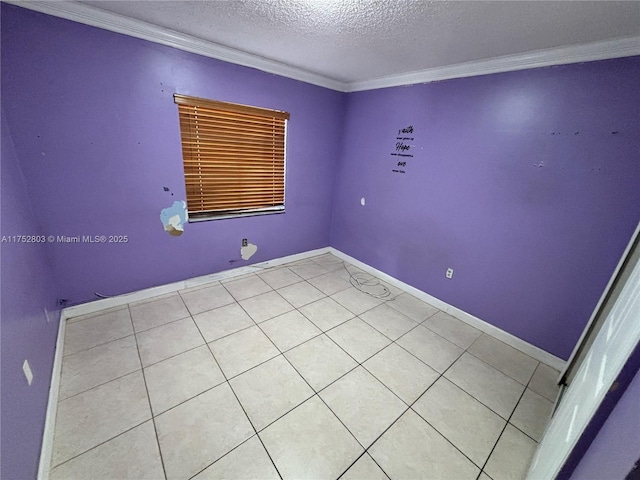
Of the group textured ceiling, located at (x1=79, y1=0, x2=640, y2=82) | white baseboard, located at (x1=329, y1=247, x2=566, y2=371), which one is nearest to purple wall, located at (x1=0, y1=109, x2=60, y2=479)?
textured ceiling, located at (x1=79, y1=0, x2=640, y2=82)

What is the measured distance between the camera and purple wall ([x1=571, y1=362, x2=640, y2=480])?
58 centimetres

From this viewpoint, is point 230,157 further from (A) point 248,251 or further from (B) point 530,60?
(B) point 530,60

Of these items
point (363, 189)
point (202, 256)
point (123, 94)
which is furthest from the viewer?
point (363, 189)

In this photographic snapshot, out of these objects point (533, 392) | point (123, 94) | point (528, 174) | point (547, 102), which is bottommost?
point (533, 392)

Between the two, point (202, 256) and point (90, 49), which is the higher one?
point (90, 49)

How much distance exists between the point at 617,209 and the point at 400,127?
2014 millimetres

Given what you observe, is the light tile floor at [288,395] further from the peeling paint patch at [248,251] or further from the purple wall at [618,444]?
the purple wall at [618,444]

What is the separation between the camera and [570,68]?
6.04ft

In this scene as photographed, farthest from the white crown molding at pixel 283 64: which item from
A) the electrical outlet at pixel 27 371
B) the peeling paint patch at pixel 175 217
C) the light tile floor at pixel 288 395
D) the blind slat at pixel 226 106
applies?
the light tile floor at pixel 288 395

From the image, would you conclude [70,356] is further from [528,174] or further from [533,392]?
[528,174]

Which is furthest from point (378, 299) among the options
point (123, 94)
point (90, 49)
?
point (90, 49)

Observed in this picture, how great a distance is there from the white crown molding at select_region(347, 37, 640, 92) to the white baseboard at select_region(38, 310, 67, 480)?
157 inches

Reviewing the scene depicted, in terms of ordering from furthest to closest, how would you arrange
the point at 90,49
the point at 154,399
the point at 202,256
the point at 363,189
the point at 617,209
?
the point at 363,189 → the point at 202,256 → the point at 90,49 → the point at 617,209 → the point at 154,399

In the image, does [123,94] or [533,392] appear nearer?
[533,392]
